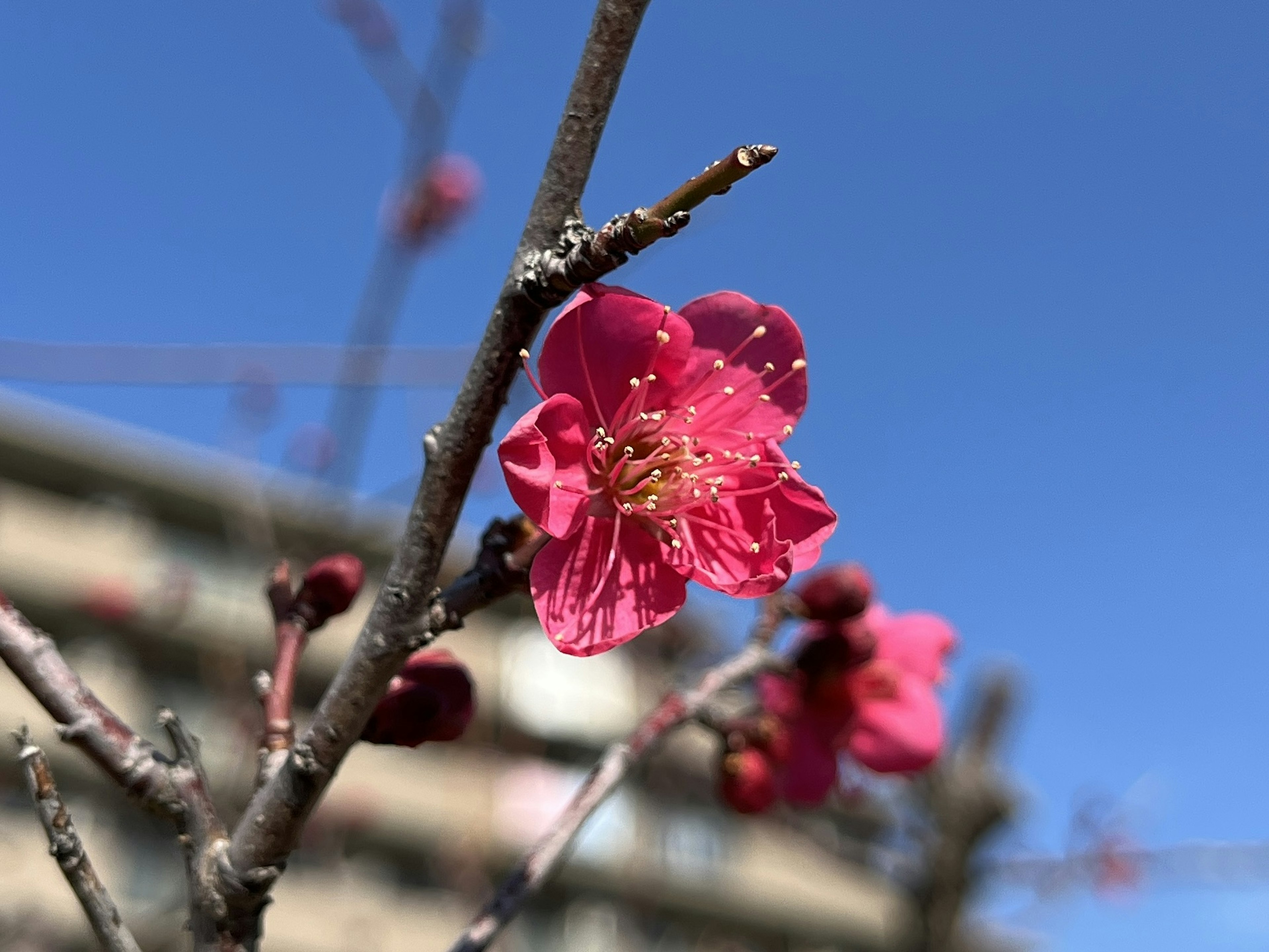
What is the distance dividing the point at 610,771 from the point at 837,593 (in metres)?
0.50

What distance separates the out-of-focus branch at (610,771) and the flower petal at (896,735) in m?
0.26

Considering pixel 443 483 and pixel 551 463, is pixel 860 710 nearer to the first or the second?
pixel 551 463

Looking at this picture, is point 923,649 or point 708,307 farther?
point 923,649

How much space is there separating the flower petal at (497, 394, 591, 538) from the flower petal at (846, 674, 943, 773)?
2.94ft

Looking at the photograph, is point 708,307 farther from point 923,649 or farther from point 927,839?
point 927,839

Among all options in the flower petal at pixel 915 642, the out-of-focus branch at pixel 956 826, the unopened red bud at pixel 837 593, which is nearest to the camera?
the unopened red bud at pixel 837 593

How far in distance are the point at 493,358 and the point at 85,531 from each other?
20.6m

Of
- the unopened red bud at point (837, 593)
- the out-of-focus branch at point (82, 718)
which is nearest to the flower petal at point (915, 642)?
the unopened red bud at point (837, 593)

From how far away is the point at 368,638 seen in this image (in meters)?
0.93

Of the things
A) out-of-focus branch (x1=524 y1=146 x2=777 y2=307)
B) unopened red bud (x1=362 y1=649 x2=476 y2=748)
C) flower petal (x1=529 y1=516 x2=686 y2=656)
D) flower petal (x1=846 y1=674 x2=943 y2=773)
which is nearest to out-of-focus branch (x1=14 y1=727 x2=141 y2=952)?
unopened red bud (x1=362 y1=649 x2=476 y2=748)

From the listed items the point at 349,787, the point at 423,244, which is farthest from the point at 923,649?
the point at 349,787

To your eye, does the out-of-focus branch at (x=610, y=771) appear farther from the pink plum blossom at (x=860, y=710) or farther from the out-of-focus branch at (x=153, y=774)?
the out-of-focus branch at (x=153, y=774)

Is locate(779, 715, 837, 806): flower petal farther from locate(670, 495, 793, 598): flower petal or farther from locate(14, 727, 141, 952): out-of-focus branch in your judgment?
locate(14, 727, 141, 952): out-of-focus branch

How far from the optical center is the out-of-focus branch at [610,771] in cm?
119
